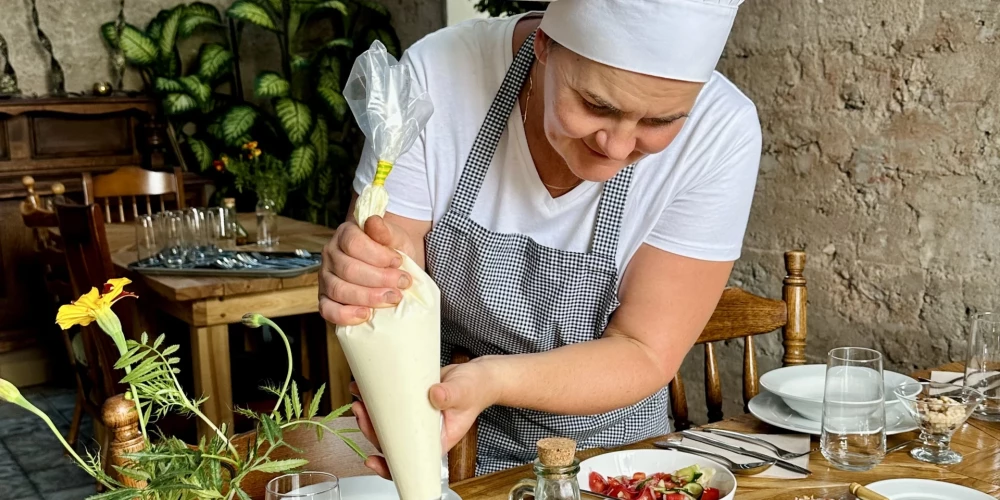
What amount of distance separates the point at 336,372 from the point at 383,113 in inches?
96.2

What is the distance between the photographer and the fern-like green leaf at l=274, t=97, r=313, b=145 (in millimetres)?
5402

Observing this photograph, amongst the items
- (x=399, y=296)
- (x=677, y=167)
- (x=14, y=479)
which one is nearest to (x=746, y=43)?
(x=677, y=167)

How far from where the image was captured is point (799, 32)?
268 cm

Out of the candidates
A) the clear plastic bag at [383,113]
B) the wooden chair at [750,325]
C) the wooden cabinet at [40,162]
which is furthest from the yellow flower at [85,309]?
the wooden cabinet at [40,162]

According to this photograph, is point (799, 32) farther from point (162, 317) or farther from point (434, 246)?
point (162, 317)

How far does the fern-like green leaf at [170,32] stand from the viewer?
17.7 ft

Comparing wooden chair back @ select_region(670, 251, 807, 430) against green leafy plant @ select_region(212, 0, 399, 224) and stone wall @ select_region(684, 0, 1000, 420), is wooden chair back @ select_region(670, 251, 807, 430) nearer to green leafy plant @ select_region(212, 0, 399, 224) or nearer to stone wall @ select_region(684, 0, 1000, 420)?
stone wall @ select_region(684, 0, 1000, 420)

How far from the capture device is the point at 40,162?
494 cm

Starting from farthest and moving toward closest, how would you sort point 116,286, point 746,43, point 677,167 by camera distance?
point 746,43 → point 677,167 → point 116,286

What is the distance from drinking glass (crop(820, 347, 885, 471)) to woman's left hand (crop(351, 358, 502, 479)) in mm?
542

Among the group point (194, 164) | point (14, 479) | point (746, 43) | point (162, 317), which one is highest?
point (746, 43)

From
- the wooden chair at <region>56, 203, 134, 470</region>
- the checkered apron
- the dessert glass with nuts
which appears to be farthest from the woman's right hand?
the wooden chair at <region>56, 203, 134, 470</region>

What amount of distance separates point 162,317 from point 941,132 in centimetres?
291

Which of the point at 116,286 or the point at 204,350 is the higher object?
the point at 116,286
